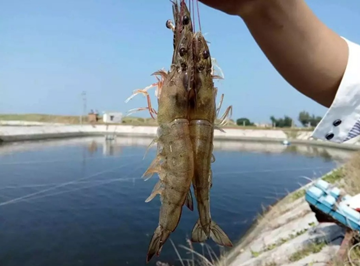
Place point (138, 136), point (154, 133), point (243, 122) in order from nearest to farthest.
→ point (154, 133) → point (138, 136) → point (243, 122)

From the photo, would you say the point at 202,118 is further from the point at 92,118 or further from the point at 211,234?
the point at 92,118

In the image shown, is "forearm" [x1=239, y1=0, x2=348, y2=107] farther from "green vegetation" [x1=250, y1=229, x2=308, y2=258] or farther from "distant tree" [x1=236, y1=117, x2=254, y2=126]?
"distant tree" [x1=236, y1=117, x2=254, y2=126]

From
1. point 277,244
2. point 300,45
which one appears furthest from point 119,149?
point 300,45

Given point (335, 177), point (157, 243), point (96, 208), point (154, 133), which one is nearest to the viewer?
point (157, 243)

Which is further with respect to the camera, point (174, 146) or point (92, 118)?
point (92, 118)

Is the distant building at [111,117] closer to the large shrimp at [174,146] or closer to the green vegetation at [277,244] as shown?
the green vegetation at [277,244]
